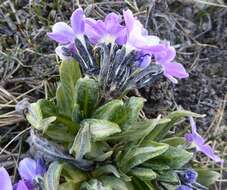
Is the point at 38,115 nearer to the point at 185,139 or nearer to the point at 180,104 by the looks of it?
the point at 185,139

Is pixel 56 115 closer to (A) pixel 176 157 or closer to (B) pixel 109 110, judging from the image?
(B) pixel 109 110

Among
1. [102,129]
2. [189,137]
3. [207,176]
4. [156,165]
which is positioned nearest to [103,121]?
[102,129]

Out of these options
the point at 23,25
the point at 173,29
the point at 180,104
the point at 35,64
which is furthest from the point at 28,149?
the point at 173,29

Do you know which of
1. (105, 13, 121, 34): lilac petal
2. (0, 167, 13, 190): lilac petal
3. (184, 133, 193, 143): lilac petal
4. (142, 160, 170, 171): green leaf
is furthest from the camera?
(184, 133, 193, 143): lilac petal

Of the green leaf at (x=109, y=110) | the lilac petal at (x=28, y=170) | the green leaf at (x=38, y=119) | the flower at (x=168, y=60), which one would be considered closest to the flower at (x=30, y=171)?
the lilac petal at (x=28, y=170)

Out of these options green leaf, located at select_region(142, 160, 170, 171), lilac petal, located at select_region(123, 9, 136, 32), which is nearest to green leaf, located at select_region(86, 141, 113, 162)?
green leaf, located at select_region(142, 160, 170, 171)

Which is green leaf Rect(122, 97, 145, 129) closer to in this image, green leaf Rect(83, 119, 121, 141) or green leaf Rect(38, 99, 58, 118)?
green leaf Rect(83, 119, 121, 141)

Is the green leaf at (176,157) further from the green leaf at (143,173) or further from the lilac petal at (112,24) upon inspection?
the lilac petal at (112,24)
